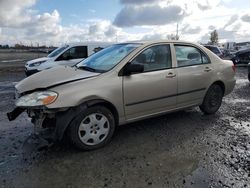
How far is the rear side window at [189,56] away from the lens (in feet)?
16.9

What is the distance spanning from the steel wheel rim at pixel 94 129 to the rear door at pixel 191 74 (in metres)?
1.73

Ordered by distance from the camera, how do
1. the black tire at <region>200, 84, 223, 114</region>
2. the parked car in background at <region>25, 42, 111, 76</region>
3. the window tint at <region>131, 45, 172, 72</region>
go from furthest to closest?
1. the parked car in background at <region>25, 42, 111, 76</region>
2. the black tire at <region>200, 84, 223, 114</region>
3. the window tint at <region>131, 45, 172, 72</region>

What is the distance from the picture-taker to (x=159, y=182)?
315 centimetres

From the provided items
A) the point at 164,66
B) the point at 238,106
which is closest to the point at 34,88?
the point at 164,66

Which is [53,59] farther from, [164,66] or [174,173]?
[174,173]

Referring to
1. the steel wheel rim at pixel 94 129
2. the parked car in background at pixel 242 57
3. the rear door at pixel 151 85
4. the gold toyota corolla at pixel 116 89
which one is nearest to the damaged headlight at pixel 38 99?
the gold toyota corolla at pixel 116 89

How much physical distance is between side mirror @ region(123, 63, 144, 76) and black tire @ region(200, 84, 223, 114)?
2.12 metres

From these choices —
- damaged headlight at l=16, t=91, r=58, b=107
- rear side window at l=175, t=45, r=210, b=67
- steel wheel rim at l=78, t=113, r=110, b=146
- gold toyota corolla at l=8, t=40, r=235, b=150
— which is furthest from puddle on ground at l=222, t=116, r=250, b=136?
damaged headlight at l=16, t=91, r=58, b=107

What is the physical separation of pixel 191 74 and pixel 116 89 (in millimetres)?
1846

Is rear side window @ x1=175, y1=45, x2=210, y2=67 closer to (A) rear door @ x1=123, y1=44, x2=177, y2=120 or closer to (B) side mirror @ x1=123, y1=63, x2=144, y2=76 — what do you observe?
(A) rear door @ x1=123, y1=44, x2=177, y2=120

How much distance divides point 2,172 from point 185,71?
143 inches

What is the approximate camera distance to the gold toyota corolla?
3816 mm

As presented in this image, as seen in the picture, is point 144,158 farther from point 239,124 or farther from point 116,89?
point 239,124

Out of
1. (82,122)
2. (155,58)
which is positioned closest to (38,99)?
(82,122)
